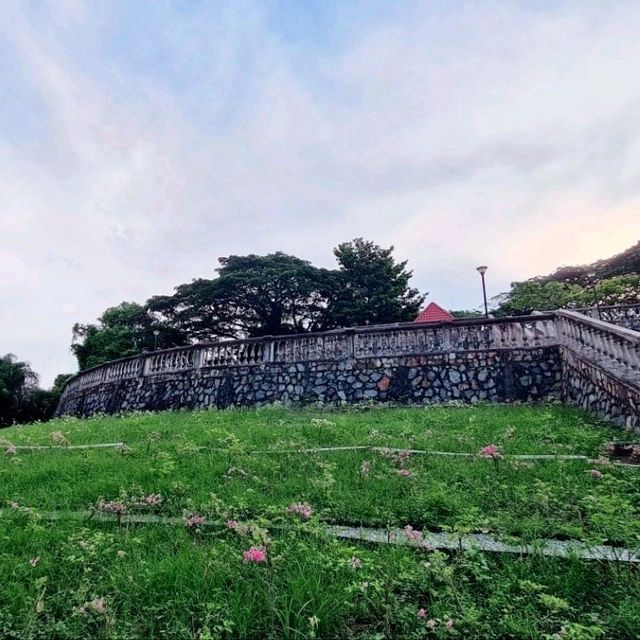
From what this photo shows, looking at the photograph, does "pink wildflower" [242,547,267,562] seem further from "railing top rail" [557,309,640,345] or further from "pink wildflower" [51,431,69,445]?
"railing top rail" [557,309,640,345]

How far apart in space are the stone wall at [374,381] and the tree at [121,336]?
1486 centimetres

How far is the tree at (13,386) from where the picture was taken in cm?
2925

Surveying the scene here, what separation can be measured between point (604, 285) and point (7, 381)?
35.7m

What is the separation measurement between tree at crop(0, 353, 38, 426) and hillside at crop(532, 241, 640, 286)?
36540mm

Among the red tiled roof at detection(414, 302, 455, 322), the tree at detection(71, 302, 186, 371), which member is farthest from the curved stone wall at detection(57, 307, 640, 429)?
the tree at detection(71, 302, 186, 371)

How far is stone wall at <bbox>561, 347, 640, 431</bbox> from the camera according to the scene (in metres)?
7.30

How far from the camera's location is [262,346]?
13828 millimetres

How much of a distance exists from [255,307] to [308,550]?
28742 millimetres

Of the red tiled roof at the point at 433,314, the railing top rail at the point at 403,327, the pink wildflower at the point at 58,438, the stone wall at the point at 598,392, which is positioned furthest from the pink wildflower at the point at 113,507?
the red tiled roof at the point at 433,314

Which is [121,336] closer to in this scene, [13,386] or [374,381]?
[13,386]

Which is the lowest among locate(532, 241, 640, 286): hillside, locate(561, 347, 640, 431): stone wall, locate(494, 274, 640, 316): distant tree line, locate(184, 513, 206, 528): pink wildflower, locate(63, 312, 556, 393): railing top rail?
locate(184, 513, 206, 528): pink wildflower

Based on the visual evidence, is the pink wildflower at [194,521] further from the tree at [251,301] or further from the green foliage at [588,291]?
the tree at [251,301]

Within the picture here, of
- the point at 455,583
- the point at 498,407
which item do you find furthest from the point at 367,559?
the point at 498,407

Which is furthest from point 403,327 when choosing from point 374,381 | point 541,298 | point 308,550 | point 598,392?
point 541,298
